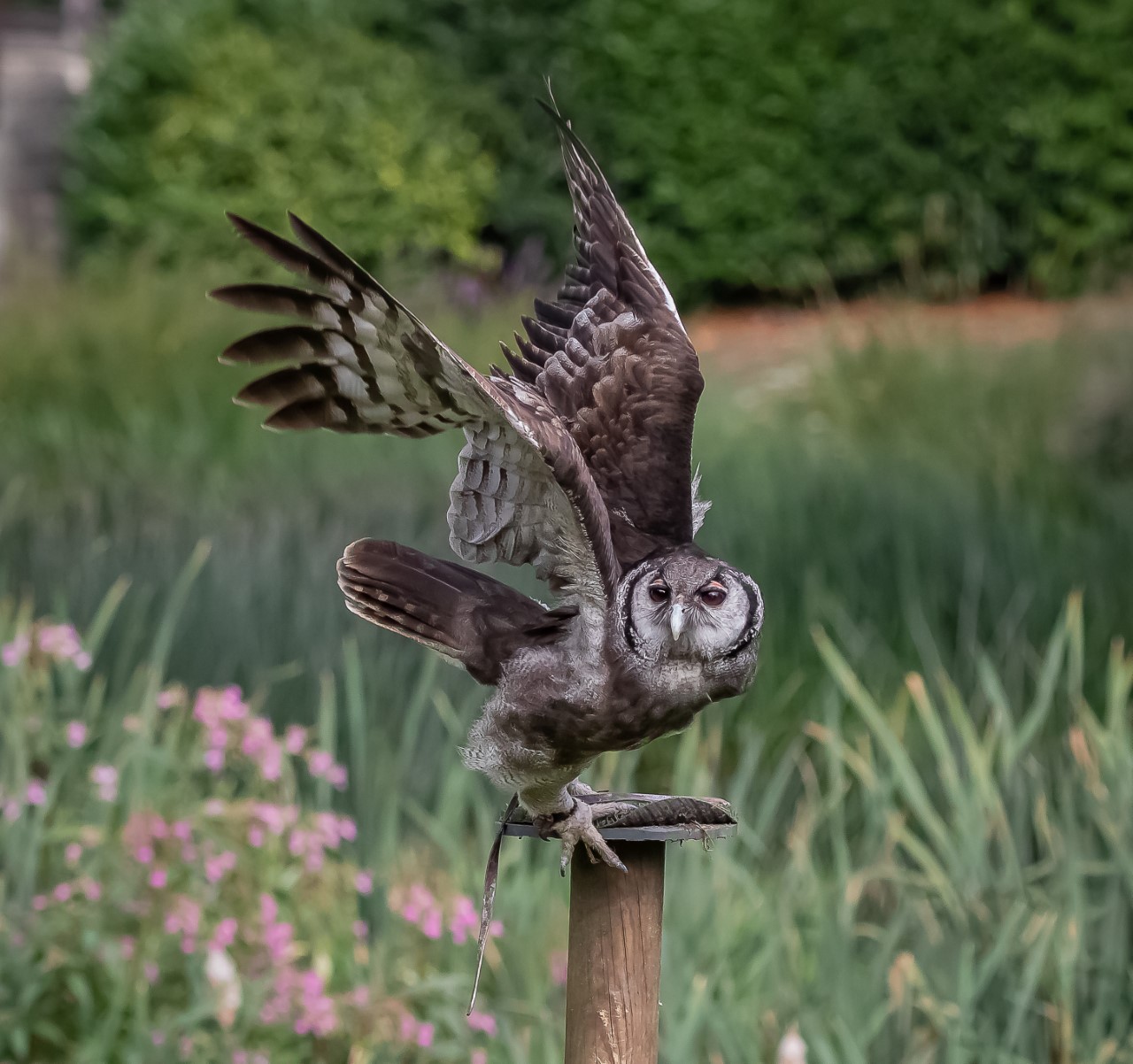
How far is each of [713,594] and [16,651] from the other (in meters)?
1.85

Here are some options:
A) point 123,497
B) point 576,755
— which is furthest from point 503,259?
point 576,755

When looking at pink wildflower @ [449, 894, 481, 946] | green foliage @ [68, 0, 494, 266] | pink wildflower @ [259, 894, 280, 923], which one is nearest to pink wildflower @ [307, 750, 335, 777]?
pink wildflower @ [259, 894, 280, 923]

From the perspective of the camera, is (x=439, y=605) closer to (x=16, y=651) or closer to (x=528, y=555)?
(x=528, y=555)

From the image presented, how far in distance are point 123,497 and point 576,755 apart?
3451mm

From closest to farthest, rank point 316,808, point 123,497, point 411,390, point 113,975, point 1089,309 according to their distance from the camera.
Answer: point 411,390 → point 113,975 → point 316,808 → point 123,497 → point 1089,309

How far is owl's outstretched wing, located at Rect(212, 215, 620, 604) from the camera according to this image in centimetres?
147

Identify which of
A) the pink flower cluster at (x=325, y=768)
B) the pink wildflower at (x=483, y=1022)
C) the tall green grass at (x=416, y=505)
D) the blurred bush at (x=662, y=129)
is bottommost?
the pink wildflower at (x=483, y=1022)

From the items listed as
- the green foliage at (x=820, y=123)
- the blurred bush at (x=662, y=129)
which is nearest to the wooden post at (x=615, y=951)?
the blurred bush at (x=662, y=129)

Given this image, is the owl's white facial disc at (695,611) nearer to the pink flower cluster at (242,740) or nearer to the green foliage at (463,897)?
the green foliage at (463,897)

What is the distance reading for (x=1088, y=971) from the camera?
2.70m

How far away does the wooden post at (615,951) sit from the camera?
5.92 ft

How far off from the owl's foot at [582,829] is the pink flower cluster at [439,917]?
0.94 meters

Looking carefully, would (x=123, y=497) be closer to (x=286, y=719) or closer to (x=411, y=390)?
(x=286, y=719)

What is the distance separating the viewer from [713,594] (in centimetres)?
150
